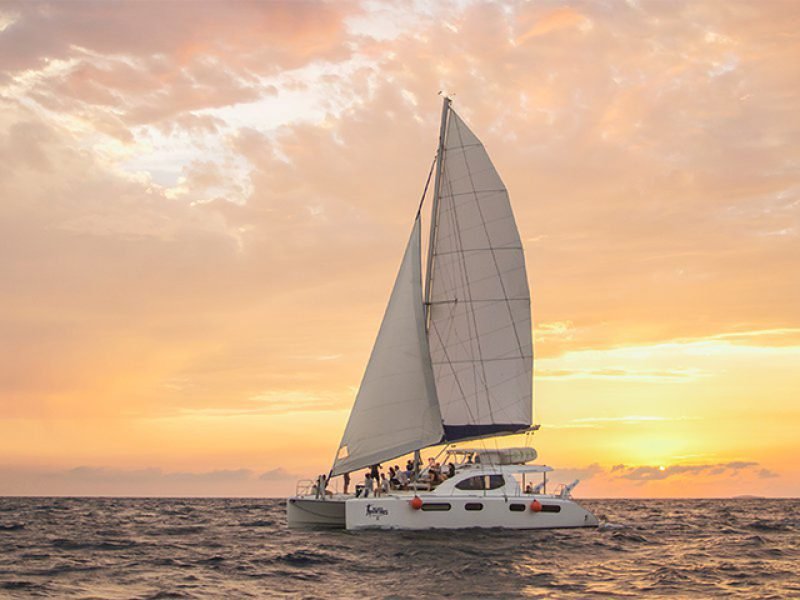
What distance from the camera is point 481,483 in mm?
35688

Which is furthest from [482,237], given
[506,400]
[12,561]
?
[12,561]

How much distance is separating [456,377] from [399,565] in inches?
516

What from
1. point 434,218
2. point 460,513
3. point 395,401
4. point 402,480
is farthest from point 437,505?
point 434,218

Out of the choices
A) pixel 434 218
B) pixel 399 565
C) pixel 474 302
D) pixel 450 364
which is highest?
pixel 434 218

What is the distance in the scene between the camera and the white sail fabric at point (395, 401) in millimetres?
36812

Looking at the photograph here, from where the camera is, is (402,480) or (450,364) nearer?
(402,480)

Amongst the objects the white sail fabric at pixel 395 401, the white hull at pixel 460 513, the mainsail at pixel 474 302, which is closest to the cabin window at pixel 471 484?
the white hull at pixel 460 513

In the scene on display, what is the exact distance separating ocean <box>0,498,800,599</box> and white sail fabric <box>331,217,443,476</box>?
345 centimetres

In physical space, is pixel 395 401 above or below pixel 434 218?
below

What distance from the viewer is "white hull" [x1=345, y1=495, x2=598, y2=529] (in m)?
34.2

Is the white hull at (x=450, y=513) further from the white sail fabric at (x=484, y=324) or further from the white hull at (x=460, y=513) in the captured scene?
the white sail fabric at (x=484, y=324)

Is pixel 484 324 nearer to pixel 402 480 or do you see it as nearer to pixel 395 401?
pixel 395 401

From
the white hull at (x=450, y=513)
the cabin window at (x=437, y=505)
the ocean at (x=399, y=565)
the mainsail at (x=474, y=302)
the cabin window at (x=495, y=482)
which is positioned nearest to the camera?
the ocean at (x=399, y=565)

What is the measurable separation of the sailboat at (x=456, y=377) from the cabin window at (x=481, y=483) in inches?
1.5
